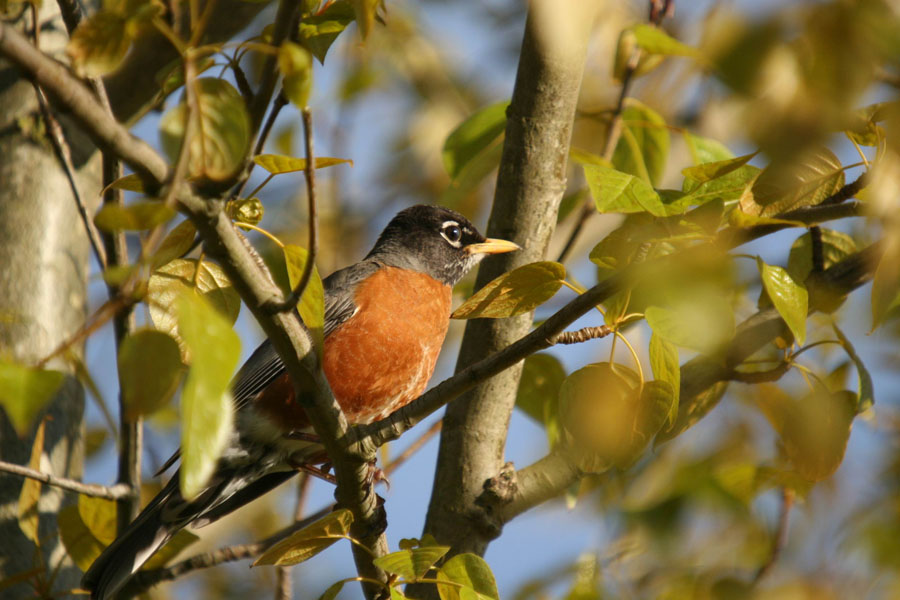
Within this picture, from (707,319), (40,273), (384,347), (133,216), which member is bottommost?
(707,319)

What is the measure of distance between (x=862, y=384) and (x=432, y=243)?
260cm

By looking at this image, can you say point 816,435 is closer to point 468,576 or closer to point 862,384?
point 862,384

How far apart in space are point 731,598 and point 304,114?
935 millimetres

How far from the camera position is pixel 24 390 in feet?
3.68

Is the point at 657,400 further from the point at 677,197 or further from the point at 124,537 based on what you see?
the point at 124,537

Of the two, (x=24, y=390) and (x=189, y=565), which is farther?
Result: (x=189, y=565)

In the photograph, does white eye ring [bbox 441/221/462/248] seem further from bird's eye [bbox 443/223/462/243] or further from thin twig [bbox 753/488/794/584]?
thin twig [bbox 753/488/794/584]

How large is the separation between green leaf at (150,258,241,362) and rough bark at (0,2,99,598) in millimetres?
1392

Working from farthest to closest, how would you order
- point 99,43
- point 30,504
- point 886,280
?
1. point 30,504
2. point 886,280
3. point 99,43

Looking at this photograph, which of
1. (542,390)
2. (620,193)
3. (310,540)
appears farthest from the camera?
(542,390)

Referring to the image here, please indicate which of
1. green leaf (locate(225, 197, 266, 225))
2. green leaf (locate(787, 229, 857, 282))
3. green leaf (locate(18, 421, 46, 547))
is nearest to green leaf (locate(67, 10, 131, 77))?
green leaf (locate(225, 197, 266, 225))

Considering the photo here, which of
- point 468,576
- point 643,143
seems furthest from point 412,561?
point 643,143

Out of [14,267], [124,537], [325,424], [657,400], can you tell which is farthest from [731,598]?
[14,267]

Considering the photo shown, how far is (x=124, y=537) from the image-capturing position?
2770mm
